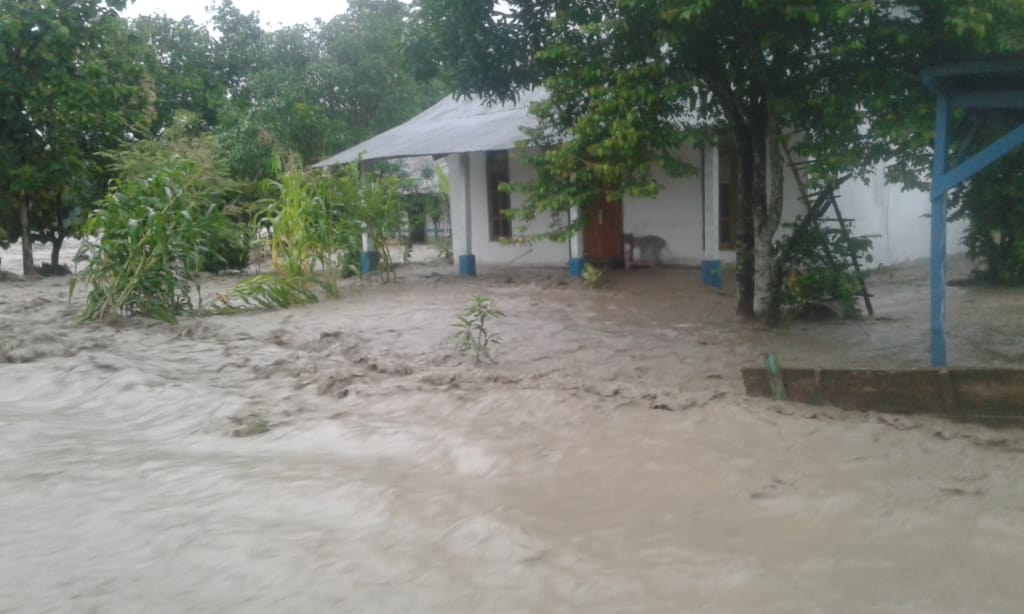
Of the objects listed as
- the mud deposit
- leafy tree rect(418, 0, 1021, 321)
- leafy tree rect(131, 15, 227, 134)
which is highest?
leafy tree rect(131, 15, 227, 134)

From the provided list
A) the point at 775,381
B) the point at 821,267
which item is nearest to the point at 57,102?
the point at 821,267

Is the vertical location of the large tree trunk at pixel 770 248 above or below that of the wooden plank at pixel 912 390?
above

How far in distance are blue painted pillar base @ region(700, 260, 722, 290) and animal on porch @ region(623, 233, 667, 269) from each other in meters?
2.57

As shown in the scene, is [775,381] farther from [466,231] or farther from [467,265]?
[466,231]

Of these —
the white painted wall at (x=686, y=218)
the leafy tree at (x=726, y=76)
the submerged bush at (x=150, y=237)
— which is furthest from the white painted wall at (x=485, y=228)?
the submerged bush at (x=150, y=237)

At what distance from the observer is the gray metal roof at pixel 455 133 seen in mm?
15520

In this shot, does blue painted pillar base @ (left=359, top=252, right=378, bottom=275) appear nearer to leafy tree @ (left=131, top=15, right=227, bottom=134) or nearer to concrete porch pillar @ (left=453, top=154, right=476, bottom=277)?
concrete porch pillar @ (left=453, top=154, right=476, bottom=277)

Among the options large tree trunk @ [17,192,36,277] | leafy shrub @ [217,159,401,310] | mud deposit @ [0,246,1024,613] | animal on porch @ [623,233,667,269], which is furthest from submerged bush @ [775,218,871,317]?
large tree trunk @ [17,192,36,277]

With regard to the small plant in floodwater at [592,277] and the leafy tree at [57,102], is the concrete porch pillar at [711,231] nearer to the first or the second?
the small plant in floodwater at [592,277]

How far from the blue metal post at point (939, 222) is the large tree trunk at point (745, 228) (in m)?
3.57

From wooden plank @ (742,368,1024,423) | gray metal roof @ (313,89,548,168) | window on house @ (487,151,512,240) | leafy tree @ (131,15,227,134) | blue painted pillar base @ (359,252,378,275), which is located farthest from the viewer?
leafy tree @ (131,15,227,134)

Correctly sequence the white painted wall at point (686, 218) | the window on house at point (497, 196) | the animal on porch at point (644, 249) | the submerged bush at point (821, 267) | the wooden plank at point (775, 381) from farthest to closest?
the window on house at point (497, 196), the animal on porch at point (644, 249), the white painted wall at point (686, 218), the submerged bush at point (821, 267), the wooden plank at point (775, 381)

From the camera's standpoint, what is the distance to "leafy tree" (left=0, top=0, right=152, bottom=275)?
17719 mm

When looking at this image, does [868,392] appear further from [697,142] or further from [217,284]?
[217,284]
